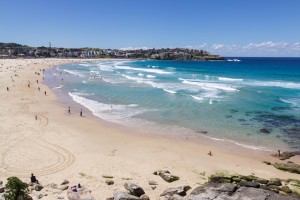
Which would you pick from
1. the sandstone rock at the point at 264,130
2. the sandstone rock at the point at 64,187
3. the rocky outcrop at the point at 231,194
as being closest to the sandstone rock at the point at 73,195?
the sandstone rock at the point at 64,187

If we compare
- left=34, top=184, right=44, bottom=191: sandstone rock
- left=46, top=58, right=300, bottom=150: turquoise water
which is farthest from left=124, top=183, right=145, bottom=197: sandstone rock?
left=46, top=58, right=300, bottom=150: turquoise water

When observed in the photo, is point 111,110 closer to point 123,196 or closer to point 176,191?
point 176,191

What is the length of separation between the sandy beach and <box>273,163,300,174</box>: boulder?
0.48m

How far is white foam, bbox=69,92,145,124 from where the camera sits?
34.0 metres

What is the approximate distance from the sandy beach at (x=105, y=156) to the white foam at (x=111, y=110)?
6.41 feet

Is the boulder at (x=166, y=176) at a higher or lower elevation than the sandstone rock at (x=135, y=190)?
lower

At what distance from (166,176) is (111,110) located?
19.7 metres

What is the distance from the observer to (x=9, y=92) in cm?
4741

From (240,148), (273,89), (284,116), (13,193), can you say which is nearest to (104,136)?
(240,148)

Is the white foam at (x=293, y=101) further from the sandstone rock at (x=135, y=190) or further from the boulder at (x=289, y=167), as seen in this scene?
the sandstone rock at (x=135, y=190)

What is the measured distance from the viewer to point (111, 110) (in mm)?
37438

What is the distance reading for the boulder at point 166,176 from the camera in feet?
60.6

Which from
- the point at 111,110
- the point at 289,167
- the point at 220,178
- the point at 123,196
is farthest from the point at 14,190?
the point at 111,110

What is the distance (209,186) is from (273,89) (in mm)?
47399
